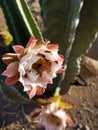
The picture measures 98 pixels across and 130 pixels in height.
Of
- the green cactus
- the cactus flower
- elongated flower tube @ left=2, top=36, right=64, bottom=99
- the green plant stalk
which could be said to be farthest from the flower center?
the green plant stalk

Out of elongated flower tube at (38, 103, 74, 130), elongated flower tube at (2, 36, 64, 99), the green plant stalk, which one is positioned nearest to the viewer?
elongated flower tube at (2, 36, 64, 99)

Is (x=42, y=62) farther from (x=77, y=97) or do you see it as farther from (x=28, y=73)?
(x=77, y=97)

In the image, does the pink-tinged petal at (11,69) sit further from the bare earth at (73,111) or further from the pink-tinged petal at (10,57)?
the bare earth at (73,111)

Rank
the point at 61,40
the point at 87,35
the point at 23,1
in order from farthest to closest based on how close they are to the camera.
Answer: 1. the point at 87,35
2. the point at 61,40
3. the point at 23,1

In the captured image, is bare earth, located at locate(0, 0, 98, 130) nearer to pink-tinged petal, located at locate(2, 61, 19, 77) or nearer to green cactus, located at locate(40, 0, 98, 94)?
green cactus, located at locate(40, 0, 98, 94)

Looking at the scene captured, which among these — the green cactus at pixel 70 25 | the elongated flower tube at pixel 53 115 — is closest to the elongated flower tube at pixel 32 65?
the elongated flower tube at pixel 53 115

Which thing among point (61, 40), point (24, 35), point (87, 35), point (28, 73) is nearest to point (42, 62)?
point (28, 73)
